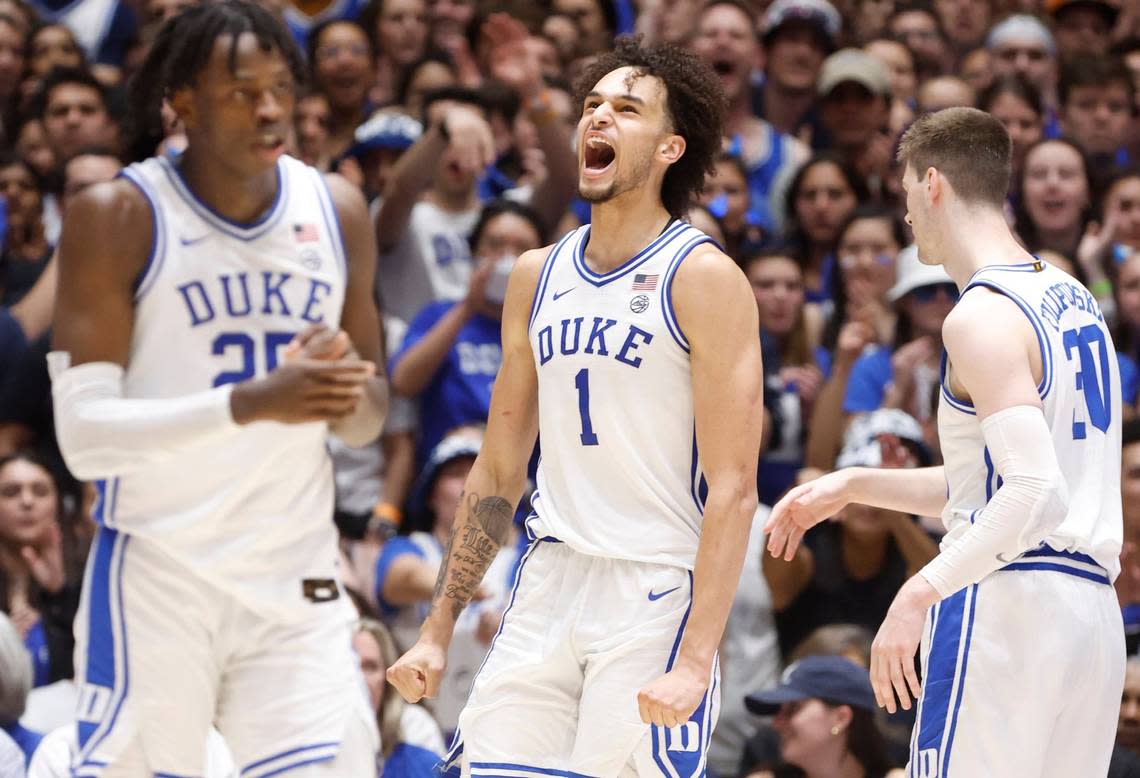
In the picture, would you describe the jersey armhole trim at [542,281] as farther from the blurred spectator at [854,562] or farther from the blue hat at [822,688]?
the blurred spectator at [854,562]

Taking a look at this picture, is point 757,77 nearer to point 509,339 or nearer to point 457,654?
point 457,654

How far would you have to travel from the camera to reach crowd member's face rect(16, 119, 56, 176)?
31.6 ft

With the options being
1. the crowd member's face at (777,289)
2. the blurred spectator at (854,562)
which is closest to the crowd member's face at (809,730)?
the blurred spectator at (854,562)

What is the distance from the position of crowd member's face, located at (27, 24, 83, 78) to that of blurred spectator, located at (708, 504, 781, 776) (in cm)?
541

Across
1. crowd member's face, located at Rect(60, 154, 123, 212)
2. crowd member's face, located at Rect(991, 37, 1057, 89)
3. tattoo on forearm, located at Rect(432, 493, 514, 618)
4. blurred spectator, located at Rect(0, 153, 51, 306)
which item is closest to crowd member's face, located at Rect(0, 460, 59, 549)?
blurred spectator, located at Rect(0, 153, 51, 306)

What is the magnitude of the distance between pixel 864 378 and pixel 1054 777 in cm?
402

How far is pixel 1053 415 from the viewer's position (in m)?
4.08

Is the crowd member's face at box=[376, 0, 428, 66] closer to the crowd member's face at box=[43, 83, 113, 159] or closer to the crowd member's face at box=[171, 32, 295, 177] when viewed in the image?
the crowd member's face at box=[43, 83, 113, 159]

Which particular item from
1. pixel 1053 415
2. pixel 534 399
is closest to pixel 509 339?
pixel 534 399

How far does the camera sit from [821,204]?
892 centimetres

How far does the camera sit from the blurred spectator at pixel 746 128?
955cm

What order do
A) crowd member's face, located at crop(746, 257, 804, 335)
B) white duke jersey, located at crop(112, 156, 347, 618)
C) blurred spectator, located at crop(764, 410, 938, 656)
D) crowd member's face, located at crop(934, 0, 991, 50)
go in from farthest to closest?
crowd member's face, located at crop(934, 0, 991, 50), crowd member's face, located at crop(746, 257, 804, 335), blurred spectator, located at crop(764, 410, 938, 656), white duke jersey, located at crop(112, 156, 347, 618)

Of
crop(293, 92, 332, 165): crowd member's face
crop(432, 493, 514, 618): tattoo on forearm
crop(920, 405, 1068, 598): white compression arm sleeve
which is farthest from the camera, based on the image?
crop(293, 92, 332, 165): crowd member's face

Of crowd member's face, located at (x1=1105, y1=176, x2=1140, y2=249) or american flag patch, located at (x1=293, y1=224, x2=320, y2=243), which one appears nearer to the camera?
american flag patch, located at (x1=293, y1=224, x2=320, y2=243)
